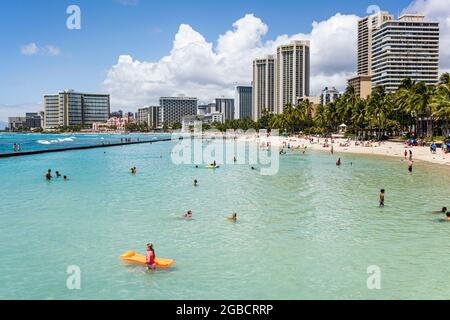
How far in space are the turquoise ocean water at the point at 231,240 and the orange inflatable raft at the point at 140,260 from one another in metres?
0.32

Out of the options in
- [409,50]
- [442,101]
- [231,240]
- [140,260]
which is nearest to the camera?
[140,260]

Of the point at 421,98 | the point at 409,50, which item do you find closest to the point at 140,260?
the point at 421,98

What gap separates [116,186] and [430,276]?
31397 mm

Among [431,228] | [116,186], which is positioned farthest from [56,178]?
[431,228]

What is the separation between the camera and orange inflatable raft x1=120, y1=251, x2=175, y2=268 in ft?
54.7

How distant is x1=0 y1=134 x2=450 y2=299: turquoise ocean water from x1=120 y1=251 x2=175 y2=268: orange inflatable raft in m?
0.32

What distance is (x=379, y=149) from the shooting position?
77125 mm

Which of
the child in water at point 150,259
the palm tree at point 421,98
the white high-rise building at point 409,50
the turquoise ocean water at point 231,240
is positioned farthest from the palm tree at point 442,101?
the white high-rise building at point 409,50

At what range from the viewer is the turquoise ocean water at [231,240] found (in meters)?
14.8

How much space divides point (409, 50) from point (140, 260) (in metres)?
197

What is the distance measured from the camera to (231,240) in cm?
2066

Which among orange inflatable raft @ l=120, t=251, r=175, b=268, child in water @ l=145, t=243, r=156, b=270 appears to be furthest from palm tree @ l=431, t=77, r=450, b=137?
child in water @ l=145, t=243, r=156, b=270

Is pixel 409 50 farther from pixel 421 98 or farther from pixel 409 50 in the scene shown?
pixel 421 98
